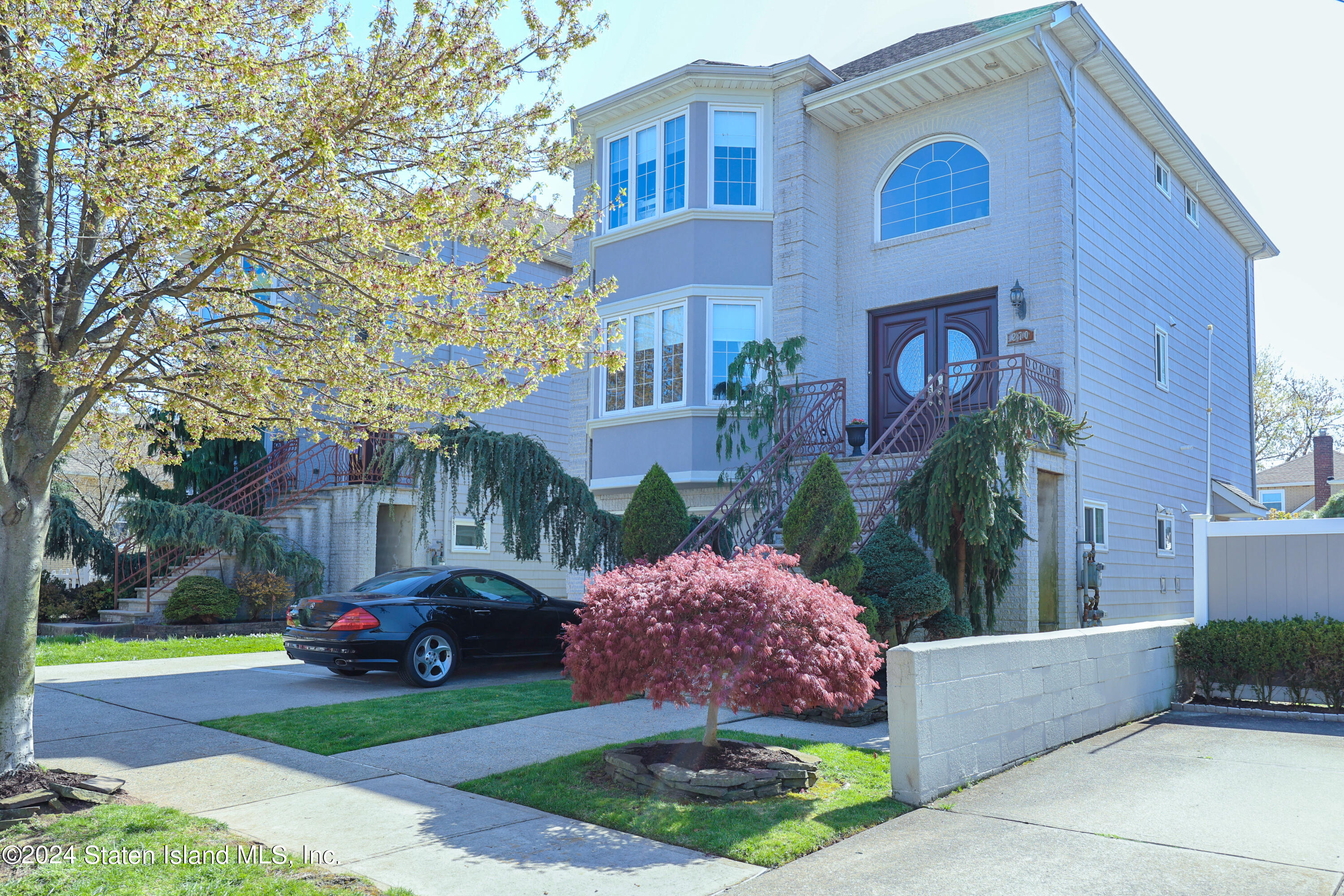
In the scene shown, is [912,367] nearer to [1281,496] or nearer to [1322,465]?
[1322,465]

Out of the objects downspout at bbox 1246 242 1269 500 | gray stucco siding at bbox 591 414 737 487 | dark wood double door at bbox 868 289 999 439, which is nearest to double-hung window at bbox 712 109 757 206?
dark wood double door at bbox 868 289 999 439

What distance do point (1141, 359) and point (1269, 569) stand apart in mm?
6076

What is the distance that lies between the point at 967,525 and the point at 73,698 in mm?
9113

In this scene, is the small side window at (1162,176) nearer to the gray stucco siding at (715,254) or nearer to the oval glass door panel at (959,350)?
the oval glass door panel at (959,350)

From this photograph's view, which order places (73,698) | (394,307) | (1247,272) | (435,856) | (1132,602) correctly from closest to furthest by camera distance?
1. (435,856)
2. (394,307)
3. (73,698)
4. (1132,602)
5. (1247,272)

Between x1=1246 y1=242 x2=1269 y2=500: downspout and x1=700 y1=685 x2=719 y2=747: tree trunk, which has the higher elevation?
x1=1246 y1=242 x2=1269 y2=500: downspout

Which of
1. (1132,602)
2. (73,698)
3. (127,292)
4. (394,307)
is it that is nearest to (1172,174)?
(1132,602)

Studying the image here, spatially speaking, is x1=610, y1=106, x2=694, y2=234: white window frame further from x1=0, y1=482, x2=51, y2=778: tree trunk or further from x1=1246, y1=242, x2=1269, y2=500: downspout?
x1=1246, y1=242, x2=1269, y2=500: downspout

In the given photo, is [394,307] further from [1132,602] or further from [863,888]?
[1132,602]

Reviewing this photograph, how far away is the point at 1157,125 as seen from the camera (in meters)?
16.1

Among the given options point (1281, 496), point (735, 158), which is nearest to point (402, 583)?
point (735, 158)

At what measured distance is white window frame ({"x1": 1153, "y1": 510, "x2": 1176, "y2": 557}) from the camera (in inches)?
624

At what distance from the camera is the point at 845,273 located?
15.7 m

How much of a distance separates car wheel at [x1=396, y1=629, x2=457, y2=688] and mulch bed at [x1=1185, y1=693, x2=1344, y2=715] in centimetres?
780
